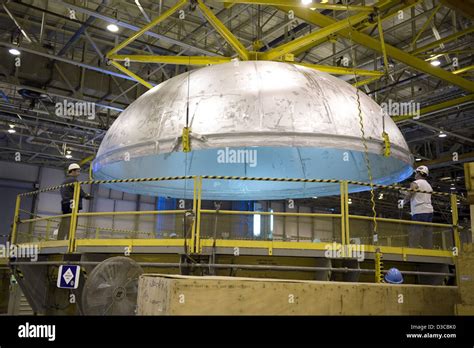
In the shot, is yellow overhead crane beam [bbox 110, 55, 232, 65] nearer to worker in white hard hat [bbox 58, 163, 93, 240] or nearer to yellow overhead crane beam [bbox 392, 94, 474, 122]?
worker in white hard hat [bbox 58, 163, 93, 240]

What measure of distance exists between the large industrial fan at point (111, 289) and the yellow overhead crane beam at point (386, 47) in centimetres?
846

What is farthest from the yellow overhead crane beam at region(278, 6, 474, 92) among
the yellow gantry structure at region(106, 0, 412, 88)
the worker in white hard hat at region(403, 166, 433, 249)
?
the worker in white hard hat at region(403, 166, 433, 249)

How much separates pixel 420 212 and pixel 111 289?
6739mm

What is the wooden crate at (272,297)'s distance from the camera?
4.95 m

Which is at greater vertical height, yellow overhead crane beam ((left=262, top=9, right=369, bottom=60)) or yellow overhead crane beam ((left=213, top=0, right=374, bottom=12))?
yellow overhead crane beam ((left=213, top=0, right=374, bottom=12))

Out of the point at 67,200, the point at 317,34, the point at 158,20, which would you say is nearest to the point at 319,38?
the point at 317,34

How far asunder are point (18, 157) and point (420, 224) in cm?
2866

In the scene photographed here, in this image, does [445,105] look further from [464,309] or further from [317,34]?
[464,309]

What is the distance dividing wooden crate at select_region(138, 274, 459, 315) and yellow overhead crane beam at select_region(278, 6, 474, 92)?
878 cm

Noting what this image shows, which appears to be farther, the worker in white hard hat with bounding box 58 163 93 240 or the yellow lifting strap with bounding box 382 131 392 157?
the yellow lifting strap with bounding box 382 131 392 157

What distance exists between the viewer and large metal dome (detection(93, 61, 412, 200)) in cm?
935

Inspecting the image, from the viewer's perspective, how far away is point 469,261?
5977 mm

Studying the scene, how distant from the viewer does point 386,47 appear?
14.4 metres
